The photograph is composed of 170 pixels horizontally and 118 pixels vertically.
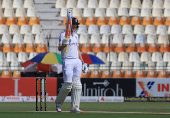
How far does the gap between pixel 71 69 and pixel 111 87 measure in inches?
302

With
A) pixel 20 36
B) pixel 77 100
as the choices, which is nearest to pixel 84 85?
pixel 20 36

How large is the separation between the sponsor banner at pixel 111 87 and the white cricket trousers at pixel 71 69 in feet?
24.5

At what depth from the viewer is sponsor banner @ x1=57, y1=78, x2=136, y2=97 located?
15.5m

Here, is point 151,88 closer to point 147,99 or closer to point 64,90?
point 147,99

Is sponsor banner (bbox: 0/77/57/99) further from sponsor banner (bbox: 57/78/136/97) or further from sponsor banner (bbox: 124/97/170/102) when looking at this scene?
sponsor banner (bbox: 124/97/170/102)

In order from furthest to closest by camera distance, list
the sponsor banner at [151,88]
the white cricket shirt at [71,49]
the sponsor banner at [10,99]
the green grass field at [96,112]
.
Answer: the sponsor banner at [10,99], the sponsor banner at [151,88], the white cricket shirt at [71,49], the green grass field at [96,112]

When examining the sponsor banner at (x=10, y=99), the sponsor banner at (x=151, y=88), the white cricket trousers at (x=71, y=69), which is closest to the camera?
the white cricket trousers at (x=71, y=69)

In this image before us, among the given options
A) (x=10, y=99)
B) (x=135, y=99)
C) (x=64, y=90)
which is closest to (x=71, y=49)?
(x=64, y=90)

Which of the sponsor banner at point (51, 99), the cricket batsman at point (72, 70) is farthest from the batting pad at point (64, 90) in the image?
the sponsor banner at point (51, 99)

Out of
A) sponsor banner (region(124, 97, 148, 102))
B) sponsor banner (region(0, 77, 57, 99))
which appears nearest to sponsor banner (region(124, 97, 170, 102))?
sponsor banner (region(124, 97, 148, 102))

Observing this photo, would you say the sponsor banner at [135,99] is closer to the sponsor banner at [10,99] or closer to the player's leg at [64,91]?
the sponsor banner at [10,99]

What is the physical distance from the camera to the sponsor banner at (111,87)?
15539mm

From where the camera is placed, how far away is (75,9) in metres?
20.4

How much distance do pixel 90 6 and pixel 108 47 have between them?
312 cm
